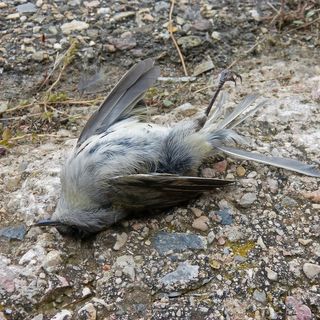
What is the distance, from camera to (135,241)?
305cm

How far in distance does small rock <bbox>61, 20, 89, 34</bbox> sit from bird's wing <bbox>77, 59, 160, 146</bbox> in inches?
38.1

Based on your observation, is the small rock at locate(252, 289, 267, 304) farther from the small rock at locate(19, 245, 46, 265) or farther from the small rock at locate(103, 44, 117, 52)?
the small rock at locate(103, 44, 117, 52)

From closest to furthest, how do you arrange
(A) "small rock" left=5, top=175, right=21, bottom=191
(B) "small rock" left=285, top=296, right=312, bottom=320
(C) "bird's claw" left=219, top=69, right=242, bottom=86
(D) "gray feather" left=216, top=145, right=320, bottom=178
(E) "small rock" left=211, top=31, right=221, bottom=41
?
(B) "small rock" left=285, top=296, right=312, bottom=320 → (D) "gray feather" left=216, top=145, right=320, bottom=178 → (A) "small rock" left=5, top=175, right=21, bottom=191 → (C) "bird's claw" left=219, top=69, right=242, bottom=86 → (E) "small rock" left=211, top=31, right=221, bottom=41

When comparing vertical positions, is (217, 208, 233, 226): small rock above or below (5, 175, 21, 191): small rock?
below

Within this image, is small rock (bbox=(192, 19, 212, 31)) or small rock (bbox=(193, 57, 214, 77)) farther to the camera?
small rock (bbox=(192, 19, 212, 31))

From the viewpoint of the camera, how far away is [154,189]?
3043 millimetres

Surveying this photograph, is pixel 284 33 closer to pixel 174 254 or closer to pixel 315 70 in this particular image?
pixel 315 70

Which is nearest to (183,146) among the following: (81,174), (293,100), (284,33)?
(81,174)

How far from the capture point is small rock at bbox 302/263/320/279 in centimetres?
286

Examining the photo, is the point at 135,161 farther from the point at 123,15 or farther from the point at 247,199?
the point at 123,15

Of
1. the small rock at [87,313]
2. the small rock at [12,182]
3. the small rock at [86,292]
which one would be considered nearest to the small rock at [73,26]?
the small rock at [12,182]

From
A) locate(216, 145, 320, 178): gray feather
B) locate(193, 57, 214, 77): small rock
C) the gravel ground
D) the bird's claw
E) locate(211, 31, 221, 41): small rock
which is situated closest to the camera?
the gravel ground

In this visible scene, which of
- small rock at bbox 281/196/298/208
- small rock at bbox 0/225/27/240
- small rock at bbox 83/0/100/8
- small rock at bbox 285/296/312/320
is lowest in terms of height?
small rock at bbox 285/296/312/320

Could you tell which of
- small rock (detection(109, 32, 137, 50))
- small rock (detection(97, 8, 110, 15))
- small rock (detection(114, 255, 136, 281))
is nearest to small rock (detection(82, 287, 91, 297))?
small rock (detection(114, 255, 136, 281))
